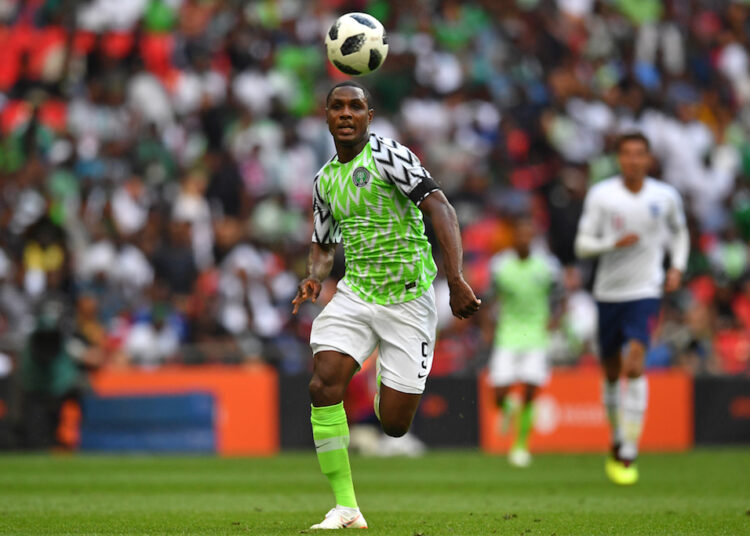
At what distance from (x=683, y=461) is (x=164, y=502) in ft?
26.6

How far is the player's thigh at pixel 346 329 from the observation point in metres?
8.45

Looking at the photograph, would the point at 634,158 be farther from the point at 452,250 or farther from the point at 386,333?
the point at 452,250

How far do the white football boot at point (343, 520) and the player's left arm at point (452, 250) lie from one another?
4.73 ft

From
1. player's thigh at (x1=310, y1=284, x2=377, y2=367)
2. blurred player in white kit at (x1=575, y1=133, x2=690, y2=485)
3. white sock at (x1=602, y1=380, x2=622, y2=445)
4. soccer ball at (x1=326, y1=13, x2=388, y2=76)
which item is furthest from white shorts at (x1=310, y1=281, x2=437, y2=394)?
white sock at (x1=602, y1=380, x2=622, y2=445)

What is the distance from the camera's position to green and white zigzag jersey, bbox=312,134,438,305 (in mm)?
8453

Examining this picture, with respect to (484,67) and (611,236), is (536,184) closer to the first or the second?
(484,67)

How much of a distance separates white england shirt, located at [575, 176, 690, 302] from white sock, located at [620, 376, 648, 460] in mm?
846

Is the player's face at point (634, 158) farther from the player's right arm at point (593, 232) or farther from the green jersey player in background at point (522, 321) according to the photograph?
the green jersey player in background at point (522, 321)

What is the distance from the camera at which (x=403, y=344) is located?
8.58m

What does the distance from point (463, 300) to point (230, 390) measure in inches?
472

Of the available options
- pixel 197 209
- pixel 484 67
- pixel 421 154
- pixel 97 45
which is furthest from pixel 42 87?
pixel 484 67

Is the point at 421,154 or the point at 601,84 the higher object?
the point at 601,84

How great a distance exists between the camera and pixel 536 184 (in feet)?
77.4

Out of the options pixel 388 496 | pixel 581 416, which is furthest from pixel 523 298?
pixel 388 496
